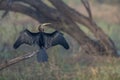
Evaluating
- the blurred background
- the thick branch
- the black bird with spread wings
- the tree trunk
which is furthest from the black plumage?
the thick branch

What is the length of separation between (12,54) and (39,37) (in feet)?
6.27

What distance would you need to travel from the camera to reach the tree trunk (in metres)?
9.95

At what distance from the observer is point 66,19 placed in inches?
398

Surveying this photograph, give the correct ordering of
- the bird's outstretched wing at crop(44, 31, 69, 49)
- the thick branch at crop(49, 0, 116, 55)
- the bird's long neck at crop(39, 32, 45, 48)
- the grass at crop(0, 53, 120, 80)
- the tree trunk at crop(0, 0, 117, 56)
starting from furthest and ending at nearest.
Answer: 1. the thick branch at crop(49, 0, 116, 55)
2. the tree trunk at crop(0, 0, 117, 56)
3. the grass at crop(0, 53, 120, 80)
4. the bird's outstretched wing at crop(44, 31, 69, 49)
5. the bird's long neck at crop(39, 32, 45, 48)

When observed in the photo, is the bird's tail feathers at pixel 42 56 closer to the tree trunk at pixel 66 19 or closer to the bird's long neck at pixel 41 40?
the bird's long neck at pixel 41 40

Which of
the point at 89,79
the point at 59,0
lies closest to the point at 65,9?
the point at 59,0

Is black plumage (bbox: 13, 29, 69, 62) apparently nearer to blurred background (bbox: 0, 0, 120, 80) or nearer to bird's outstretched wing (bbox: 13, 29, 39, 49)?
bird's outstretched wing (bbox: 13, 29, 39, 49)

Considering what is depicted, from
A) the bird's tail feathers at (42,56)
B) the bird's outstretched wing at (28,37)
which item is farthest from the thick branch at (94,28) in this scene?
the bird's tail feathers at (42,56)

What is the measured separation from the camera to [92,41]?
10.5 metres

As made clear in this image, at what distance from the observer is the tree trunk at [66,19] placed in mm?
9953

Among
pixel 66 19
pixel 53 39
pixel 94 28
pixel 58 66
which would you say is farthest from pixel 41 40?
pixel 94 28

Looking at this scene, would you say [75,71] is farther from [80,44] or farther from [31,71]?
[80,44]

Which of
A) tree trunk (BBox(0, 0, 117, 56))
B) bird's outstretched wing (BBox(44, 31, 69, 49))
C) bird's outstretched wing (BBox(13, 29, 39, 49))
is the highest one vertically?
bird's outstretched wing (BBox(44, 31, 69, 49))

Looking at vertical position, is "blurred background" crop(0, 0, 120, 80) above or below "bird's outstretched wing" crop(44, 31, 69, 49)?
below
